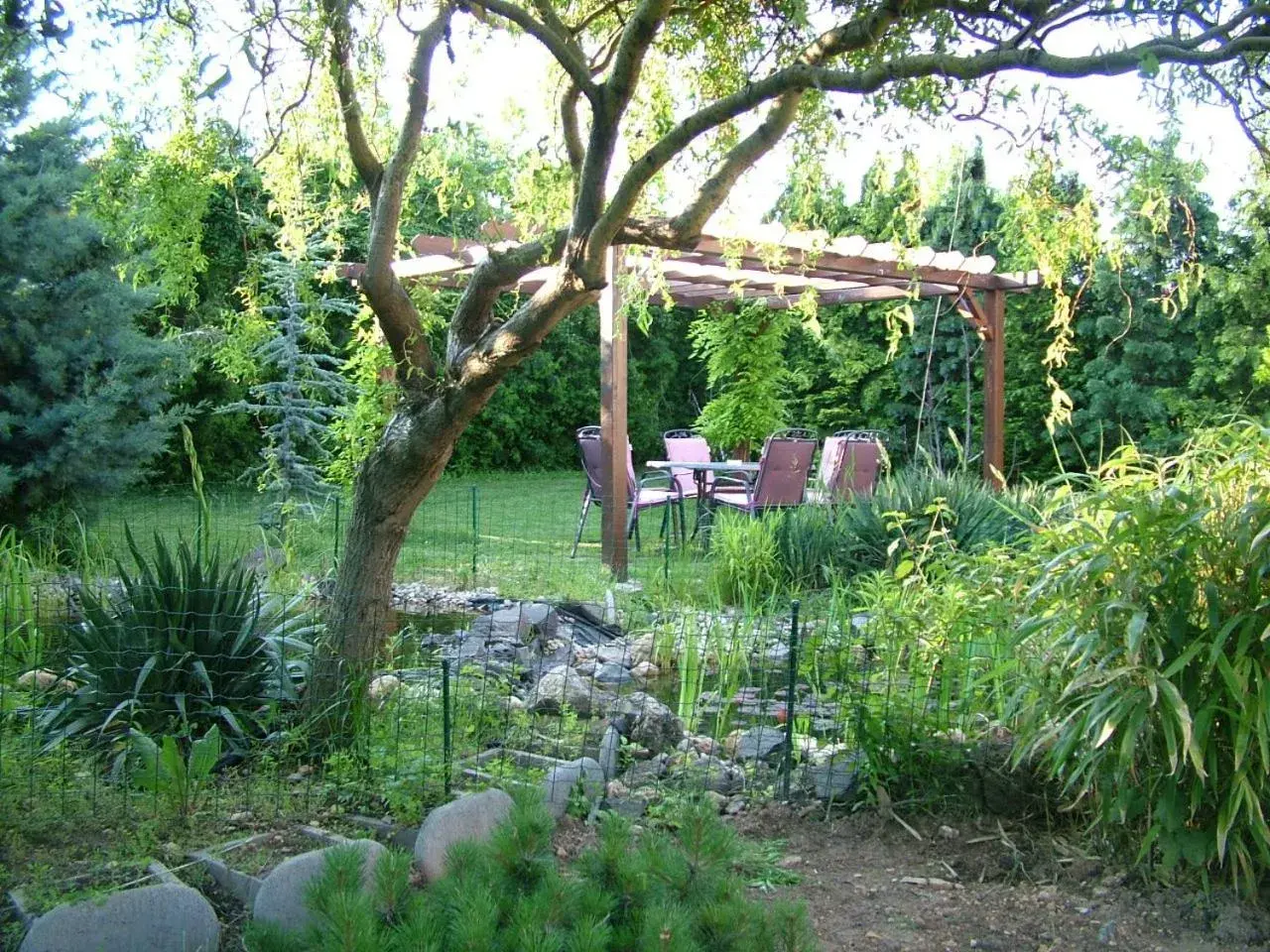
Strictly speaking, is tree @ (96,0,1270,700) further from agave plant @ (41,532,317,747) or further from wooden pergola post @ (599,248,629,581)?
wooden pergola post @ (599,248,629,581)

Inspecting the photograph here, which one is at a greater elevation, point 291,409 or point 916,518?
point 291,409

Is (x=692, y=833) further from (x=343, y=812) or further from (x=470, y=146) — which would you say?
(x=470, y=146)

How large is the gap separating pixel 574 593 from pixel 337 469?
9.28ft

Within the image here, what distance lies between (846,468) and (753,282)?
2348mm

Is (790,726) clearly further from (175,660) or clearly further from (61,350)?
(61,350)

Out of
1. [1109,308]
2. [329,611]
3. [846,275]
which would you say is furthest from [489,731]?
[1109,308]

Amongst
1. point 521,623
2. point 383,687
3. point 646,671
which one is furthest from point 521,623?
point 383,687

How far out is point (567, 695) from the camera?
4035 mm

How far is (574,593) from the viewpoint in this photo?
6578 millimetres

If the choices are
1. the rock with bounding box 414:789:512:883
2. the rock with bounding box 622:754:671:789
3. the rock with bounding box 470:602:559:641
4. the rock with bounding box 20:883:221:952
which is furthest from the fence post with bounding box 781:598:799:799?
the rock with bounding box 470:602:559:641

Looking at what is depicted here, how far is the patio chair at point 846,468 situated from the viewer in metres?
7.75

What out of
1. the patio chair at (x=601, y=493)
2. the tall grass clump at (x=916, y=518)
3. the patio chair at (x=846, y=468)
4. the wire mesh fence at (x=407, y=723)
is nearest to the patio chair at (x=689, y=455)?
the patio chair at (x=601, y=493)

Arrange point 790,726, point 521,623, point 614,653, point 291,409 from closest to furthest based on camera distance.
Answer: point 790,726 → point 614,653 → point 521,623 → point 291,409

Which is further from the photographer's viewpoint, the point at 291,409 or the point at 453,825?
the point at 291,409
